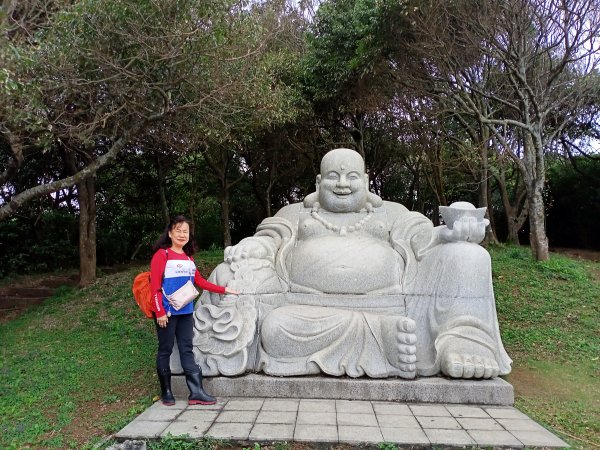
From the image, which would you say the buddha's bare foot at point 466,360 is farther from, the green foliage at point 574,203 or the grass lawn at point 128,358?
the green foliage at point 574,203

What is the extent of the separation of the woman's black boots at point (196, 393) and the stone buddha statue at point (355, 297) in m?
0.22

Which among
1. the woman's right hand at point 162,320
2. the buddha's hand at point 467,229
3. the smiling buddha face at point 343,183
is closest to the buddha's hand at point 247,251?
the smiling buddha face at point 343,183

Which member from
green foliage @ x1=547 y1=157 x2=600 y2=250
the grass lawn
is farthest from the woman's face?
green foliage @ x1=547 y1=157 x2=600 y2=250

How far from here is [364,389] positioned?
4.24m

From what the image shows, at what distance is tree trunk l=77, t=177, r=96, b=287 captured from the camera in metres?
10.4

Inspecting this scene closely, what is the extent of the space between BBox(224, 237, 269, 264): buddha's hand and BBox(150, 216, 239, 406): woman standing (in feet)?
2.54

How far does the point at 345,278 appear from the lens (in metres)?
4.82

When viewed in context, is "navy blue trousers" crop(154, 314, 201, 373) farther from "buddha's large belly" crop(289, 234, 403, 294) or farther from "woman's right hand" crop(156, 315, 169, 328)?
"buddha's large belly" crop(289, 234, 403, 294)

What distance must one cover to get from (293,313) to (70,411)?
216 centimetres

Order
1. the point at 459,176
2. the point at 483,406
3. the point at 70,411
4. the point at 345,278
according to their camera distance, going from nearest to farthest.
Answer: the point at 483,406
the point at 70,411
the point at 345,278
the point at 459,176

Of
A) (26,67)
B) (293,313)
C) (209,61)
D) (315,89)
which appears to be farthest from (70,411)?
(315,89)

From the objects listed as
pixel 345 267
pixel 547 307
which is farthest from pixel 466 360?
pixel 547 307

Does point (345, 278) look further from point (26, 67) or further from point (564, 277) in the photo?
point (564, 277)

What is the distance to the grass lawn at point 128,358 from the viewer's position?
13.3 feet
